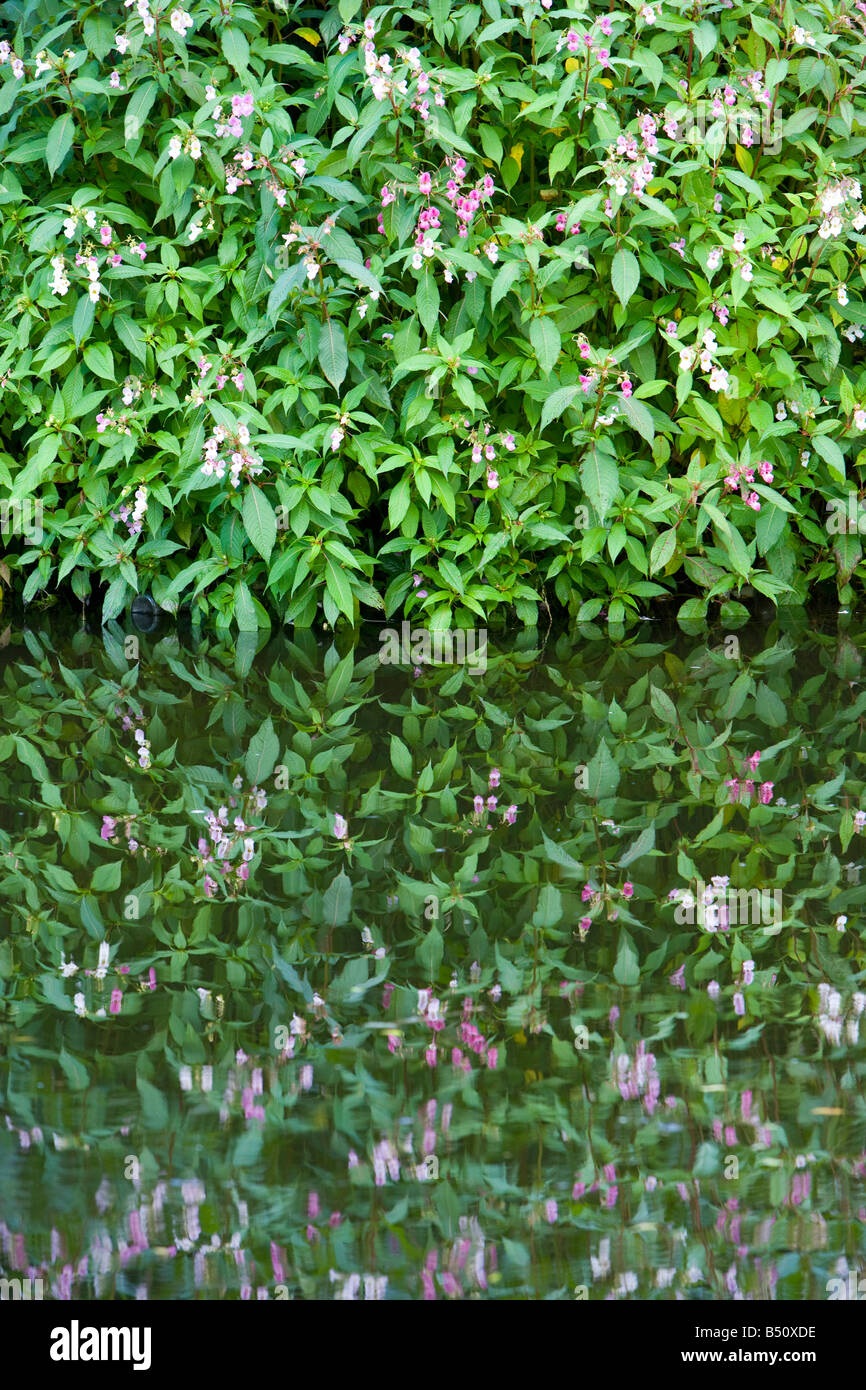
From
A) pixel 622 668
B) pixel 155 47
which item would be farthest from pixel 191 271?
pixel 622 668

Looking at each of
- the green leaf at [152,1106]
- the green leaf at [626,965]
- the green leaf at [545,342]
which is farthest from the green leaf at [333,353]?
the green leaf at [152,1106]

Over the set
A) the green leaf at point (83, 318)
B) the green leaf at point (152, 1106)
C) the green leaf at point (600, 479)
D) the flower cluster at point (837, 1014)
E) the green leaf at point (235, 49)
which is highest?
the green leaf at point (235, 49)

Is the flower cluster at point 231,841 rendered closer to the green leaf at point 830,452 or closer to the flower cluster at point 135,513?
the flower cluster at point 135,513

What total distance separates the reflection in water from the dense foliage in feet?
2.73

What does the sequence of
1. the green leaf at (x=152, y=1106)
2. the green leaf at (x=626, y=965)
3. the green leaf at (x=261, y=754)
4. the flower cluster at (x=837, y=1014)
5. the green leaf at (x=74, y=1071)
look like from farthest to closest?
the green leaf at (x=261, y=754), the green leaf at (x=626, y=965), the flower cluster at (x=837, y=1014), the green leaf at (x=74, y=1071), the green leaf at (x=152, y=1106)

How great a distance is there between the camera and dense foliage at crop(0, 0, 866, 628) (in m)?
5.02

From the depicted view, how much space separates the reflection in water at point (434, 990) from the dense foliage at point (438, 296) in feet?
2.73

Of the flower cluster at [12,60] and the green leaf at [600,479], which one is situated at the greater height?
the flower cluster at [12,60]

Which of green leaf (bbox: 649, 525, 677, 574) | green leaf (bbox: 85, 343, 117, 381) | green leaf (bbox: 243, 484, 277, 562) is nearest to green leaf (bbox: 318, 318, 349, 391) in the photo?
green leaf (bbox: 243, 484, 277, 562)

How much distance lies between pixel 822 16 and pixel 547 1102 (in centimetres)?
434

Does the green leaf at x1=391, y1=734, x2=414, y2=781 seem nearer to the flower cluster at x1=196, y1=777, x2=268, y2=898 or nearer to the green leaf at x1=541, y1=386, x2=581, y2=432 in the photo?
the flower cluster at x1=196, y1=777, x2=268, y2=898

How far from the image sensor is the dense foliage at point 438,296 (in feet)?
16.5

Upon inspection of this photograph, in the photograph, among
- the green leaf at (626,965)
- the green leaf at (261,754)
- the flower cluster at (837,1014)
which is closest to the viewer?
the flower cluster at (837,1014)

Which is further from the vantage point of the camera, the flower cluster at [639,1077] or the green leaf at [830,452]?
the green leaf at [830,452]
